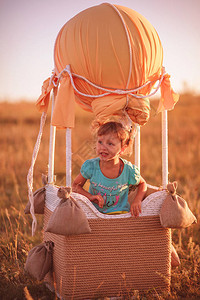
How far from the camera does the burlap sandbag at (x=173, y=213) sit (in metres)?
2.89

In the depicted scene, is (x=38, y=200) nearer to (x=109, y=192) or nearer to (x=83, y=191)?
(x=83, y=191)

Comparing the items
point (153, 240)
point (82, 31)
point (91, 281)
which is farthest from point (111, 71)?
point (91, 281)

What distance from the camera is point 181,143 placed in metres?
10.5

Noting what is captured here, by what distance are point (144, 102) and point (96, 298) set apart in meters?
1.62

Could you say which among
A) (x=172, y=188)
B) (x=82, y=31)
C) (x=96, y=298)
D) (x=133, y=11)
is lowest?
(x=96, y=298)

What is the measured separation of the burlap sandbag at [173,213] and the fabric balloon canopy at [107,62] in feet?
2.32

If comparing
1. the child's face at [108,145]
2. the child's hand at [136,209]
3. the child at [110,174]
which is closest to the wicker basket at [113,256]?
the child's hand at [136,209]

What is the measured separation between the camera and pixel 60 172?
163 inches

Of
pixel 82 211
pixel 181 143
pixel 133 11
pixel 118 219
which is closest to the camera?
pixel 82 211

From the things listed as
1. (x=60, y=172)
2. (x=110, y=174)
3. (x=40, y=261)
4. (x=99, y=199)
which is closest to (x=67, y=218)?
(x=99, y=199)

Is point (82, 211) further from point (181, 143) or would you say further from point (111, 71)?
point (181, 143)

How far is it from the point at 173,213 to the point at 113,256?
1.90 ft

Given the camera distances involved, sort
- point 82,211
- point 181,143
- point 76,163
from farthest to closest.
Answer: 1. point 181,143
2. point 76,163
3. point 82,211

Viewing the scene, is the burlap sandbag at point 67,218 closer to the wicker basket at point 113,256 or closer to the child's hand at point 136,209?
the wicker basket at point 113,256
